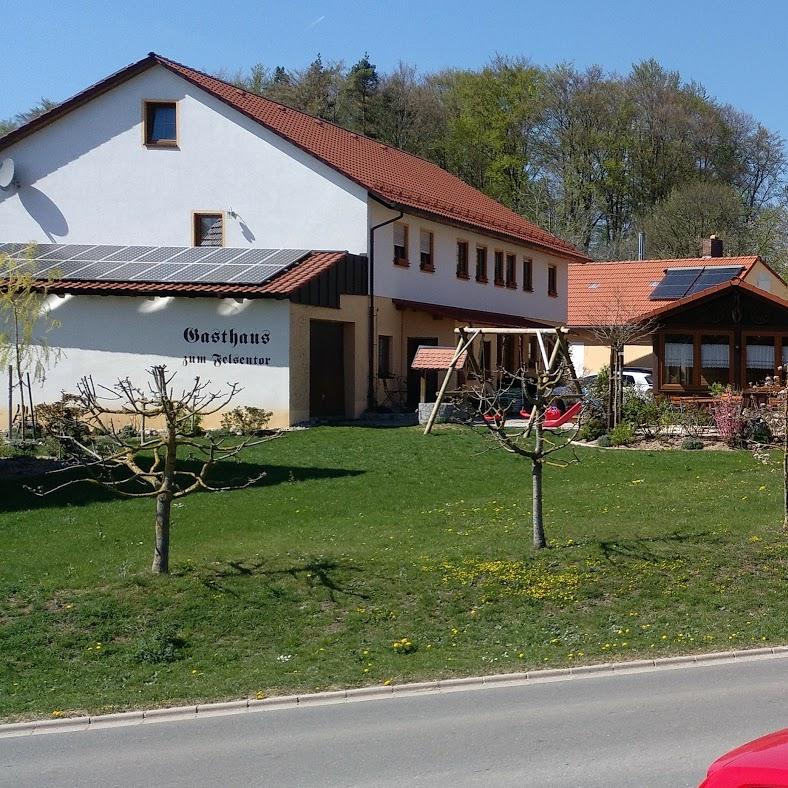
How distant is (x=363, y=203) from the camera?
1248 inches

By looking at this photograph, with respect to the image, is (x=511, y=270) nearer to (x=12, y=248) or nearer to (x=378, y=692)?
(x=12, y=248)

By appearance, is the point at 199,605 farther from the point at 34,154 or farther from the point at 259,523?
the point at 34,154

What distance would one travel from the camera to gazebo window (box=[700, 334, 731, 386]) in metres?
29.5

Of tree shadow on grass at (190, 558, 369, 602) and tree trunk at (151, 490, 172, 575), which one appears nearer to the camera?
tree shadow on grass at (190, 558, 369, 602)

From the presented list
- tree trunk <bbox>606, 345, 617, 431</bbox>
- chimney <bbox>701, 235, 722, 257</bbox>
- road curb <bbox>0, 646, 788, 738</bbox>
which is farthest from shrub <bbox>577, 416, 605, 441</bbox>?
chimney <bbox>701, 235, 722, 257</bbox>

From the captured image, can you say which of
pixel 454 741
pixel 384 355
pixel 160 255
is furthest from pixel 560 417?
pixel 454 741

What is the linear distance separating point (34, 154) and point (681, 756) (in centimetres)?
3090

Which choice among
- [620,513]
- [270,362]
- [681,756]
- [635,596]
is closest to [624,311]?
[270,362]

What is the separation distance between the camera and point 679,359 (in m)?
29.8

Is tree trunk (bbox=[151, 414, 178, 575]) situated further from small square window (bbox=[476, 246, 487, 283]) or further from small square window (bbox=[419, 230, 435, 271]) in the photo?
Result: small square window (bbox=[476, 246, 487, 283])

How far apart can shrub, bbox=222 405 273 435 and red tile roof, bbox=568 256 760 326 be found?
23276mm

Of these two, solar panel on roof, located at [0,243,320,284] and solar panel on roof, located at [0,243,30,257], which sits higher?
solar panel on roof, located at [0,243,30,257]

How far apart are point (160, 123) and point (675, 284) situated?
18180mm

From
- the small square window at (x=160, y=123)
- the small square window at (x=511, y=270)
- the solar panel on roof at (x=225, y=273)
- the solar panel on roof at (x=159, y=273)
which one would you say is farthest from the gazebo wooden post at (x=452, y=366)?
the small square window at (x=511, y=270)
